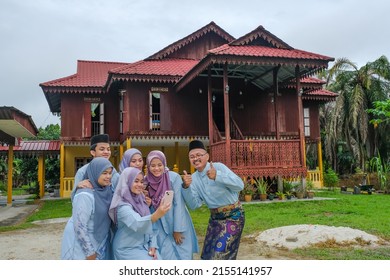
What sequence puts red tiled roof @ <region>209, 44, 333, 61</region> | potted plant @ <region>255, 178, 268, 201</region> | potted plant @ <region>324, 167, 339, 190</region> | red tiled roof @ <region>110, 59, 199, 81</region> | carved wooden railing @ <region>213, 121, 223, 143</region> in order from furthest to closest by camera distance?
potted plant @ <region>324, 167, 339, 190</region>
red tiled roof @ <region>110, 59, 199, 81</region>
carved wooden railing @ <region>213, 121, 223, 143</region>
potted plant @ <region>255, 178, 268, 201</region>
red tiled roof @ <region>209, 44, 333, 61</region>

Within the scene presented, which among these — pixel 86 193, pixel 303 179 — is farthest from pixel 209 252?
pixel 303 179

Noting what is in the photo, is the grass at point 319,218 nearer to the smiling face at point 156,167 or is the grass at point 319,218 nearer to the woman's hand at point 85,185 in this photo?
the smiling face at point 156,167

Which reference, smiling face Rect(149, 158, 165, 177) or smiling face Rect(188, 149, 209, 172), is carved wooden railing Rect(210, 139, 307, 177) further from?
smiling face Rect(149, 158, 165, 177)

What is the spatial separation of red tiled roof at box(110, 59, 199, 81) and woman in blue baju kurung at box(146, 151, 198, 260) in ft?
37.8

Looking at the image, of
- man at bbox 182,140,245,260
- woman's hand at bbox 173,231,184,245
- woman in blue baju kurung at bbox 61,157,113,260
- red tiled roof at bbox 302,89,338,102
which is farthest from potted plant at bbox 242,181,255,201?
woman in blue baju kurung at bbox 61,157,113,260

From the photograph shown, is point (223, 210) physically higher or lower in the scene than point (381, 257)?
higher

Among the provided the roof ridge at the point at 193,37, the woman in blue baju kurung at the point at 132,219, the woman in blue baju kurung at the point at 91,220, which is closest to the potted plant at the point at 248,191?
the roof ridge at the point at 193,37

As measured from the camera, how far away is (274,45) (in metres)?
13.1

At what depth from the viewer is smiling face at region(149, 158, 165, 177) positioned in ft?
11.1

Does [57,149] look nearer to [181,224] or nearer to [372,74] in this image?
[181,224]

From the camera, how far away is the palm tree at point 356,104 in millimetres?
21531

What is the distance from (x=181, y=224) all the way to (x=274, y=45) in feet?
35.0

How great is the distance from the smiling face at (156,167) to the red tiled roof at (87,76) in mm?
14046

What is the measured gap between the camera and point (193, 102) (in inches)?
640
